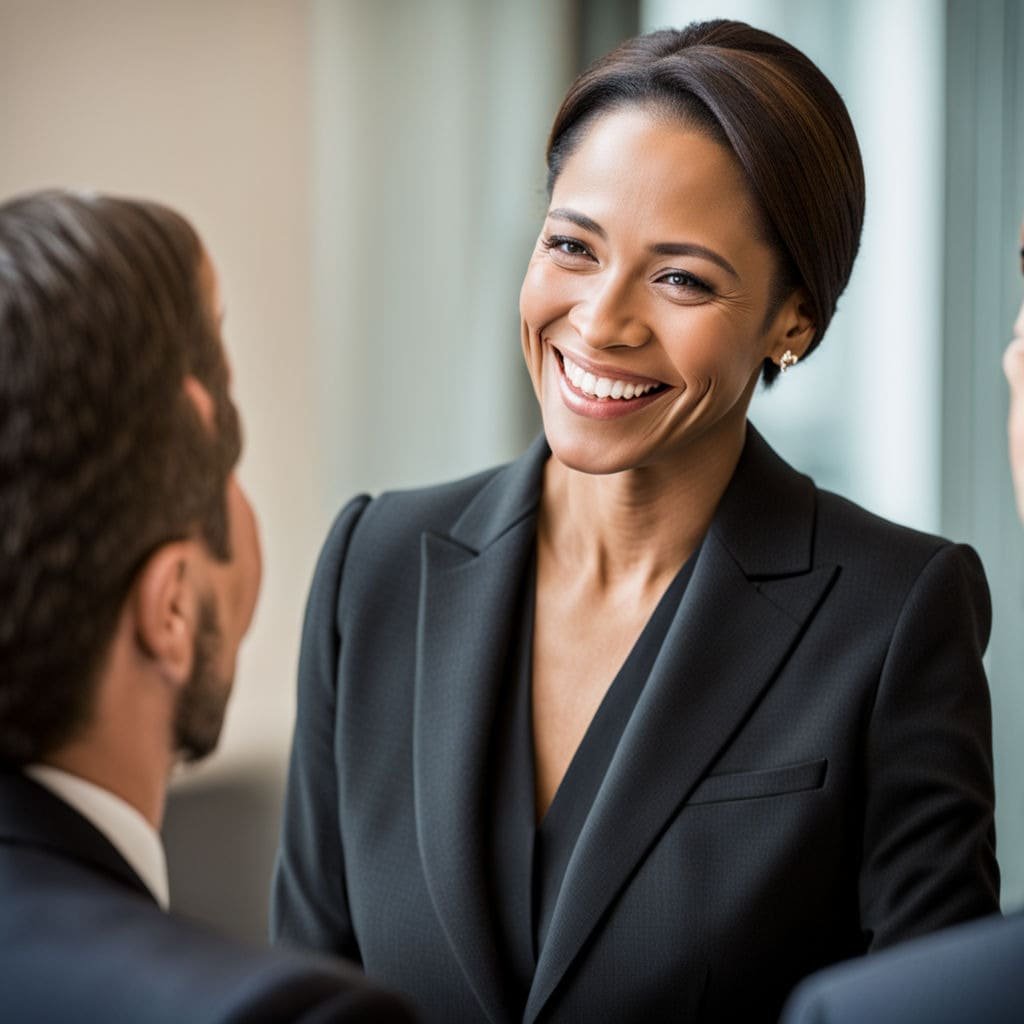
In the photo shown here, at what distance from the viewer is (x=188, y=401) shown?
3.64 feet

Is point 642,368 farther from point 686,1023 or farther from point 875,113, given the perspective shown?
point 875,113

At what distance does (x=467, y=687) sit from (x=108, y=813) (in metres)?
0.78

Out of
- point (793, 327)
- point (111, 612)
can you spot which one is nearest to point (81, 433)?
point (111, 612)

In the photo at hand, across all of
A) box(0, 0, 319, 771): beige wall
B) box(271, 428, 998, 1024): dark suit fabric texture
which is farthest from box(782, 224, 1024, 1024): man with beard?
box(0, 0, 319, 771): beige wall

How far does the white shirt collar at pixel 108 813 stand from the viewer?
1.08m

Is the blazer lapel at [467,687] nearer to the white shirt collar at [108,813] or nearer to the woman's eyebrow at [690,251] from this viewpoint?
the woman's eyebrow at [690,251]

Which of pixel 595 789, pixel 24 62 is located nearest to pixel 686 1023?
pixel 595 789

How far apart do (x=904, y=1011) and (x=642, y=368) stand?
35.3 inches

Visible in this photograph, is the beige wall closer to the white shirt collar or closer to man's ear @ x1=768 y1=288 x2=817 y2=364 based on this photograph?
man's ear @ x1=768 y1=288 x2=817 y2=364

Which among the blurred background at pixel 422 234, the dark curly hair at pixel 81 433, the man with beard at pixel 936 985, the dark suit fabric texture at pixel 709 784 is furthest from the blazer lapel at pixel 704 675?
the blurred background at pixel 422 234

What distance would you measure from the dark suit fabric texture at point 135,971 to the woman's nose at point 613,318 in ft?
2.95

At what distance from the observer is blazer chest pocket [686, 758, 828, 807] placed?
1677 millimetres

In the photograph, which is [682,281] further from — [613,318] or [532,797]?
[532,797]

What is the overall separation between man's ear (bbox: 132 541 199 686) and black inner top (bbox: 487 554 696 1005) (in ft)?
2.38
